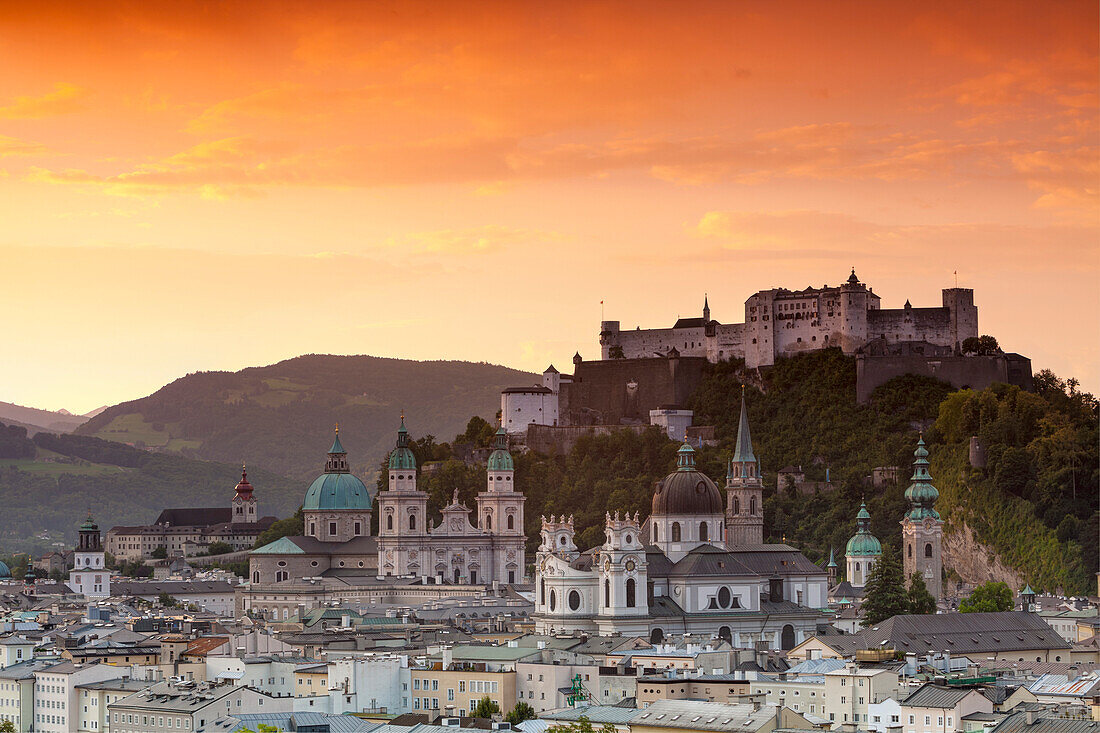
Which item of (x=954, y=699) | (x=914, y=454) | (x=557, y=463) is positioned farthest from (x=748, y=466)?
(x=954, y=699)

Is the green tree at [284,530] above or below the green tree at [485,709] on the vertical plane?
above

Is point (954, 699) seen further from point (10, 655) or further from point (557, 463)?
point (557, 463)

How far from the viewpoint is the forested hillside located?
105m

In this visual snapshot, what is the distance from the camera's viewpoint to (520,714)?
197 ft

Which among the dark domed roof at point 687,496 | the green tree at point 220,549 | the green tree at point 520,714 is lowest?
the green tree at point 520,714

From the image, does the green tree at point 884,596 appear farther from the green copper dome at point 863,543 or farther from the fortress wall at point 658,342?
the fortress wall at point 658,342

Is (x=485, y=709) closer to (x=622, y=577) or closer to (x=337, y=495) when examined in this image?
(x=622, y=577)

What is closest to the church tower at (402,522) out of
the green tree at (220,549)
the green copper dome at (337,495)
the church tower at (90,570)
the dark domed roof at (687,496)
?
the green copper dome at (337,495)

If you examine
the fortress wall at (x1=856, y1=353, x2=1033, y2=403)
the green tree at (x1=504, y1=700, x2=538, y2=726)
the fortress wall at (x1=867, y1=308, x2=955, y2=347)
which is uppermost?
the fortress wall at (x1=867, y1=308, x2=955, y2=347)

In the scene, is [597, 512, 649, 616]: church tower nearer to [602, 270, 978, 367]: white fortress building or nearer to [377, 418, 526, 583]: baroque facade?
[377, 418, 526, 583]: baroque facade

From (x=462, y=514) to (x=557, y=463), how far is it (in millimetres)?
14181

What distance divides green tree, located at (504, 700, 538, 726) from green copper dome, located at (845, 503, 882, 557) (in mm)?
47459

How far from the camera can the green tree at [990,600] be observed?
91.8 metres

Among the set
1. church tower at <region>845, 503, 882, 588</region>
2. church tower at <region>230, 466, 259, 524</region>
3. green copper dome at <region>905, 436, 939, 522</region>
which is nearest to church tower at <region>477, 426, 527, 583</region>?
church tower at <region>845, 503, 882, 588</region>
